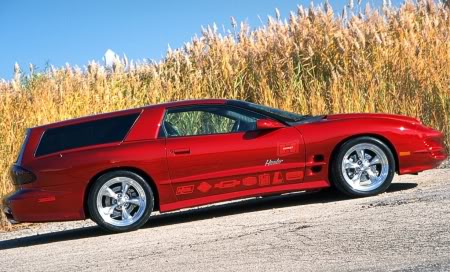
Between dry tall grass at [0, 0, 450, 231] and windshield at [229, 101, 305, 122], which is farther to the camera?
dry tall grass at [0, 0, 450, 231]

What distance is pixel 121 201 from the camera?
964 centimetres

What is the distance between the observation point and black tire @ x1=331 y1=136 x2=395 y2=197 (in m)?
9.98

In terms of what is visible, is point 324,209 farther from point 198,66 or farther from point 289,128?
point 198,66

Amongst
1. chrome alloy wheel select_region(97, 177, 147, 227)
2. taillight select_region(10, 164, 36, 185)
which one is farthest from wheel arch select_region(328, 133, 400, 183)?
taillight select_region(10, 164, 36, 185)

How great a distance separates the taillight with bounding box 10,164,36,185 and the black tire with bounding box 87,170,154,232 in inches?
27.7

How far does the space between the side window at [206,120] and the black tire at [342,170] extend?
0.99 metres

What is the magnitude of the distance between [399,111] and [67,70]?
5856mm

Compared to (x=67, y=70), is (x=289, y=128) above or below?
below

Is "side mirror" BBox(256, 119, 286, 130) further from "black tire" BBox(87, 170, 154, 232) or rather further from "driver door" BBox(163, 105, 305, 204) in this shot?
"black tire" BBox(87, 170, 154, 232)

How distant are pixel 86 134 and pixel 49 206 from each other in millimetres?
907

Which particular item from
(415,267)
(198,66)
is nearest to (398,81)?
(198,66)

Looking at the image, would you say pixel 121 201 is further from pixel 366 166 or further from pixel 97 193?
pixel 366 166

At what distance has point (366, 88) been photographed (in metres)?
14.7

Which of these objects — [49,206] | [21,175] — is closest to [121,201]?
[49,206]
